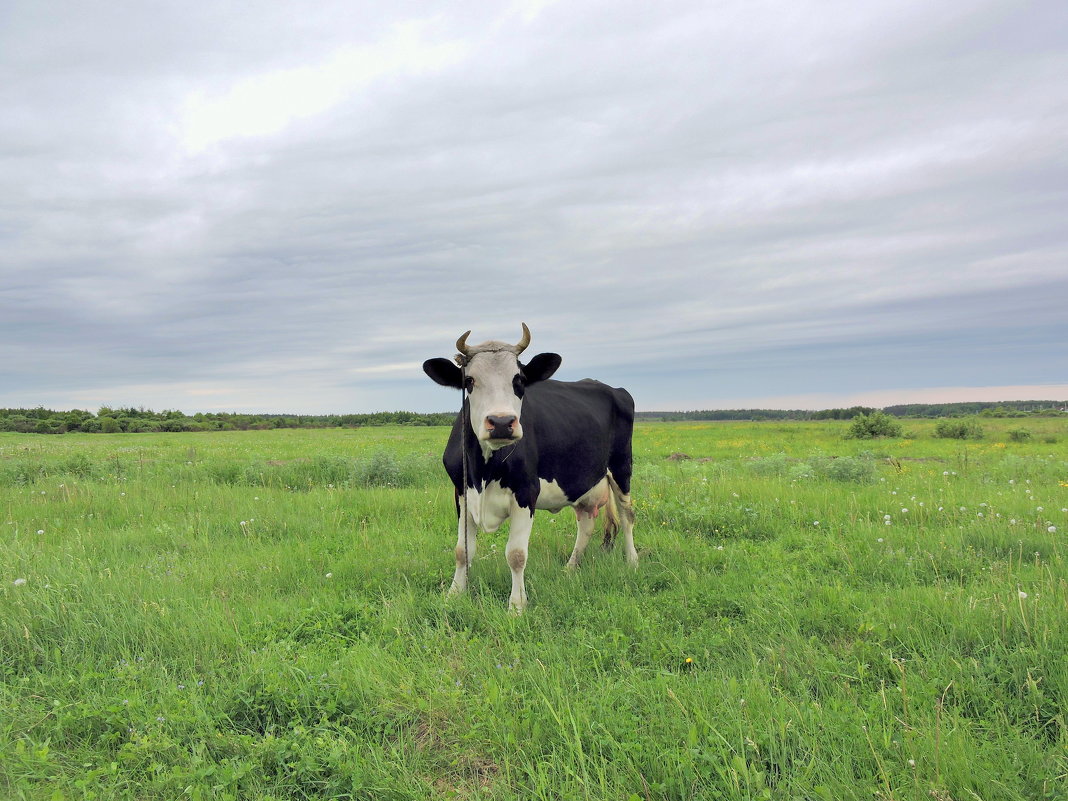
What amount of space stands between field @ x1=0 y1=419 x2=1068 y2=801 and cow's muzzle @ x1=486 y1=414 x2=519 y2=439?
5.35ft

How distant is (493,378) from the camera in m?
5.35

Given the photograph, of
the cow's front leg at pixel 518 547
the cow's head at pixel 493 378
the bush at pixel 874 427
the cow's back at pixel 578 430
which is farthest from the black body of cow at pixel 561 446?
the bush at pixel 874 427

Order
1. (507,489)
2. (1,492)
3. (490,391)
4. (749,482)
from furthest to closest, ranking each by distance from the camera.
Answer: (749,482), (1,492), (507,489), (490,391)

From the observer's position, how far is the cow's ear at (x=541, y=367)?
5902 millimetres

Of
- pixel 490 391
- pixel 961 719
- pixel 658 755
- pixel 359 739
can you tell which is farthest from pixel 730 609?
pixel 359 739

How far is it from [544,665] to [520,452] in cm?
221

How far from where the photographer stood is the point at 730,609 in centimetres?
537

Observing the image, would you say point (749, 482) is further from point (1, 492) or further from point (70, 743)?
Answer: point (1, 492)

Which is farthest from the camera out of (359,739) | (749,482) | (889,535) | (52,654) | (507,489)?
(749,482)

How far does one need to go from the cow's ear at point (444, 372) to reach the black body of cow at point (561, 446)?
0.35m

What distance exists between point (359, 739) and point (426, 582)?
281 cm

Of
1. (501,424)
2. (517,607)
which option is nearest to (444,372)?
(501,424)

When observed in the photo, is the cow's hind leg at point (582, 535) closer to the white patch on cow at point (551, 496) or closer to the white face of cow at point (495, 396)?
the white patch on cow at point (551, 496)

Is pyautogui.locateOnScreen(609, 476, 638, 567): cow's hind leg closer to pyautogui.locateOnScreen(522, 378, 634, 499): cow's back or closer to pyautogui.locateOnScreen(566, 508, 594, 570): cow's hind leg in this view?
pyautogui.locateOnScreen(522, 378, 634, 499): cow's back
